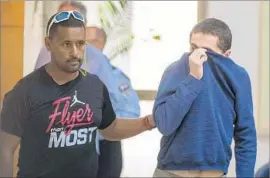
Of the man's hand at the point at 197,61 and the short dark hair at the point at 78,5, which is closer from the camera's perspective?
the man's hand at the point at 197,61

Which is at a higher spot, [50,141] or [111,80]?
[111,80]

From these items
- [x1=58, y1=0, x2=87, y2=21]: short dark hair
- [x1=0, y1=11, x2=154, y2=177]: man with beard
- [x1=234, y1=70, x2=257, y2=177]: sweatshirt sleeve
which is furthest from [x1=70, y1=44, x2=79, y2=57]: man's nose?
[x1=234, y1=70, x2=257, y2=177]: sweatshirt sleeve

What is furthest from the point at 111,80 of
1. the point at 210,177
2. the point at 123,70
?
the point at 210,177

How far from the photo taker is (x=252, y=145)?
30.9 inches

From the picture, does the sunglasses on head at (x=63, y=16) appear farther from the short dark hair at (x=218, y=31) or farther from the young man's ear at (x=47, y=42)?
the short dark hair at (x=218, y=31)

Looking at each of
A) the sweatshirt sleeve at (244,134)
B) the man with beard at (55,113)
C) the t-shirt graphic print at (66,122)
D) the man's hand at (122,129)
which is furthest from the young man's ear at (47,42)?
the sweatshirt sleeve at (244,134)

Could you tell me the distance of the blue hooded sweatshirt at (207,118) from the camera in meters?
0.74

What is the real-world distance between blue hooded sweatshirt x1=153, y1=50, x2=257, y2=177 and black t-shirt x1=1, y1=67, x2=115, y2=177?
0.18m

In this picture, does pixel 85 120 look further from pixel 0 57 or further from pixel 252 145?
pixel 252 145

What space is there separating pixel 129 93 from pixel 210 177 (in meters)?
0.29

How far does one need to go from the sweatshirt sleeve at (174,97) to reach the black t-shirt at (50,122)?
0.58ft

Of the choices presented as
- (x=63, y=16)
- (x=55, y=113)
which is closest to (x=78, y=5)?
(x=63, y=16)

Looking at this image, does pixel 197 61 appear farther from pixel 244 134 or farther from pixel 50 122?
pixel 50 122

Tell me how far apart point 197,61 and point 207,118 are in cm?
11
